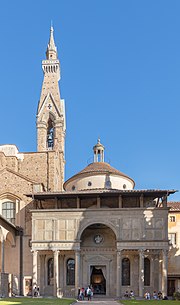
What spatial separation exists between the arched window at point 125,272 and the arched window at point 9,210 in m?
11.6

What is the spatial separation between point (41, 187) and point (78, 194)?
243 inches

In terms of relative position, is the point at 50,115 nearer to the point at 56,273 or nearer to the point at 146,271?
the point at 56,273

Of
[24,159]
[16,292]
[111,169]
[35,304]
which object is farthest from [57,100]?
[35,304]

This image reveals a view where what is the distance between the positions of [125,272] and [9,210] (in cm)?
1283

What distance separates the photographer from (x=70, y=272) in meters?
40.1

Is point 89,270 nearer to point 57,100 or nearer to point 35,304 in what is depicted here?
point 35,304

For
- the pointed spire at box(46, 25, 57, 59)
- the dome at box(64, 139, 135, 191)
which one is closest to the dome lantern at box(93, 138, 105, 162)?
the dome at box(64, 139, 135, 191)

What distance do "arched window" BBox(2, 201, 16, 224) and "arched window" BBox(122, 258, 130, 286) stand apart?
38.1 ft

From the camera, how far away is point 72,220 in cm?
3834

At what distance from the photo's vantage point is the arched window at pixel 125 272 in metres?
39.4

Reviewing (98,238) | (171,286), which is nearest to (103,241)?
(98,238)

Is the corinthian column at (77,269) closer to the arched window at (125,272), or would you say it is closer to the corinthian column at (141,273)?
the arched window at (125,272)

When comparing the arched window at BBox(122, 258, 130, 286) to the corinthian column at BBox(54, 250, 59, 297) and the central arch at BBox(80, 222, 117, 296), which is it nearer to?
the central arch at BBox(80, 222, 117, 296)

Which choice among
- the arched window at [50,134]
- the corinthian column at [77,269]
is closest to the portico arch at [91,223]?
the corinthian column at [77,269]
